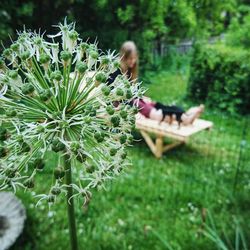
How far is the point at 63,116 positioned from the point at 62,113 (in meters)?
0.03

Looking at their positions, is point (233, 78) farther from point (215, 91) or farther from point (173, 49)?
point (173, 49)

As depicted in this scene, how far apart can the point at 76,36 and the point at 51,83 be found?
0.48 feet

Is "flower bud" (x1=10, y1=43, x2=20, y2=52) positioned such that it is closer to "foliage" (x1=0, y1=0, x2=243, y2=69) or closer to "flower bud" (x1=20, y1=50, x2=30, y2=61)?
"flower bud" (x1=20, y1=50, x2=30, y2=61)

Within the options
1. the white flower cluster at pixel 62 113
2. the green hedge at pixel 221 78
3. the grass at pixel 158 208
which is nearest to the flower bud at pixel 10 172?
the white flower cluster at pixel 62 113

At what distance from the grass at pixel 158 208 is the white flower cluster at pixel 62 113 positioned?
155cm

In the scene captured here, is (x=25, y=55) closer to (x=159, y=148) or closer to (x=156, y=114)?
(x=159, y=148)

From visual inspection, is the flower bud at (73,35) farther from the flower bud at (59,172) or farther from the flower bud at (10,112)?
the flower bud at (59,172)

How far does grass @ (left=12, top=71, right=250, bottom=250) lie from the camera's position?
3471mm

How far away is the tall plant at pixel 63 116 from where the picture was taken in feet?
3.53

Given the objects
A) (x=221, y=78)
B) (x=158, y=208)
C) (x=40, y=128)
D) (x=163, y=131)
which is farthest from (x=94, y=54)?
(x=221, y=78)

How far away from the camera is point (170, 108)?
17.7 ft

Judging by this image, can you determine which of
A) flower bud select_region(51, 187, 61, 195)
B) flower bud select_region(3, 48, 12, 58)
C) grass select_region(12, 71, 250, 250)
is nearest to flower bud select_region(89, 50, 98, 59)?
flower bud select_region(3, 48, 12, 58)

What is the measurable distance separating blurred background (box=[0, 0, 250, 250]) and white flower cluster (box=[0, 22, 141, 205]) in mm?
684

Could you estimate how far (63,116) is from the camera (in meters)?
1.07
